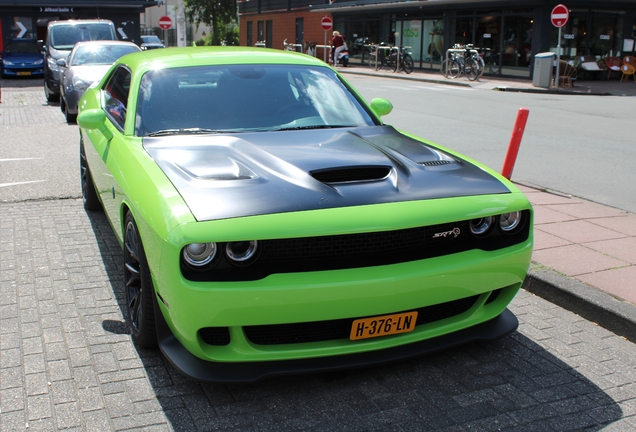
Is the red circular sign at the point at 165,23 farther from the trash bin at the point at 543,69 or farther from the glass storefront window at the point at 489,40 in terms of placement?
the trash bin at the point at 543,69

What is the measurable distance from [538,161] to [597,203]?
254 cm

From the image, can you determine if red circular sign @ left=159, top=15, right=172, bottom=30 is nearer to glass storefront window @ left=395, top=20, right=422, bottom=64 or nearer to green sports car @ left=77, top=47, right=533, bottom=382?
glass storefront window @ left=395, top=20, right=422, bottom=64

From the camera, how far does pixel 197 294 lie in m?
2.85

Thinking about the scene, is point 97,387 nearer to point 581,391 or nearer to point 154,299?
point 154,299

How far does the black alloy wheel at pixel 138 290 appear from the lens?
3.35 metres

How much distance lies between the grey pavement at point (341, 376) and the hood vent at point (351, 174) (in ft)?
3.17

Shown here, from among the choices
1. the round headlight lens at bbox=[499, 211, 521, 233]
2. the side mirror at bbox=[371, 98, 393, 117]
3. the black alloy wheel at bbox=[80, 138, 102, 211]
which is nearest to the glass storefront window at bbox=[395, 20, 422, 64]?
the black alloy wheel at bbox=[80, 138, 102, 211]

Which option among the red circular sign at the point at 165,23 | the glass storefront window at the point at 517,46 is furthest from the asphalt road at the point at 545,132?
the red circular sign at the point at 165,23

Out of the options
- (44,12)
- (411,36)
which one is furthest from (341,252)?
(44,12)

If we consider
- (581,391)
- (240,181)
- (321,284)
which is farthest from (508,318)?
(240,181)

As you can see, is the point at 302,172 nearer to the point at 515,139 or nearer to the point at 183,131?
the point at 183,131

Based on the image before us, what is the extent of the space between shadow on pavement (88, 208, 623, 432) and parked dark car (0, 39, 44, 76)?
23.7m

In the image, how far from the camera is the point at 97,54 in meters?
14.3

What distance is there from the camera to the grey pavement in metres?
3.03
